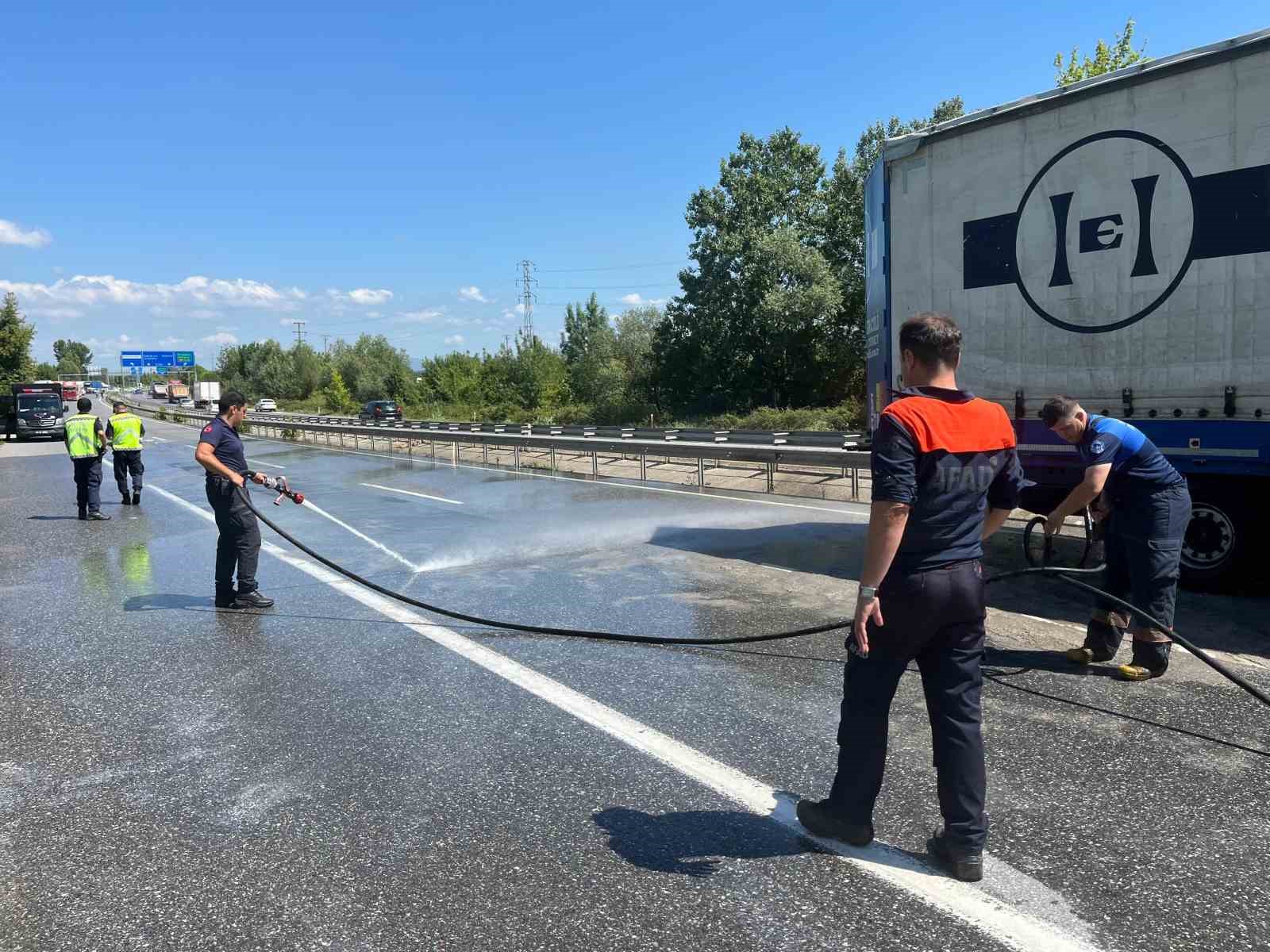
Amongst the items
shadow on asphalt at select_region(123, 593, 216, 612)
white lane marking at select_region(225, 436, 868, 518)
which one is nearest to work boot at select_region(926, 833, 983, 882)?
shadow on asphalt at select_region(123, 593, 216, 612)

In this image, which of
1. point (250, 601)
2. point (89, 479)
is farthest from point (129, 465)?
point (250, 601)

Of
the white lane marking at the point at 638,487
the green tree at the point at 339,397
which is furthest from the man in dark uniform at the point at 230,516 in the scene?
the green tree at the point at 339,397

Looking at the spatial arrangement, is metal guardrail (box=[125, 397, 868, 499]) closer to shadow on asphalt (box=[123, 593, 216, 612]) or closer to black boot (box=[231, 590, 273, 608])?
black boot (box=[231, 590, 273, 608])

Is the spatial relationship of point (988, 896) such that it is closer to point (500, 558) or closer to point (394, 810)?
point (394, 810)

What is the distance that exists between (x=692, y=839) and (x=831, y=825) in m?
0.53

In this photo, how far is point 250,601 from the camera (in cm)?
735

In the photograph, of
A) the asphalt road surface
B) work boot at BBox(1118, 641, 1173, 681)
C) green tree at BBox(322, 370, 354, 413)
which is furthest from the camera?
green tree at BBox(322, 370, 354, 413)

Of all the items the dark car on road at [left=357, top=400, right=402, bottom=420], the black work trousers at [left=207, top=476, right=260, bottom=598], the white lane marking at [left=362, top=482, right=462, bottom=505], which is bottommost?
the white lane marking at [left=362, top=482, right=462, bottom=505]

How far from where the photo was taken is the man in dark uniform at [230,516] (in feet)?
23.8

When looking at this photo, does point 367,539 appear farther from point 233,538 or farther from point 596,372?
point 596,372

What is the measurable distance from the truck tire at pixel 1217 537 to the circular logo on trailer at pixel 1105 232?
1.58m

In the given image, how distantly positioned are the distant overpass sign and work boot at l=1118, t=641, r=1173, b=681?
117 meters

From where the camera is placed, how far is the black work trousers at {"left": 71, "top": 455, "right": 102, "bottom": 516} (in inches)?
526

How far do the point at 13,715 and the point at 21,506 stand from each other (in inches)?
501
